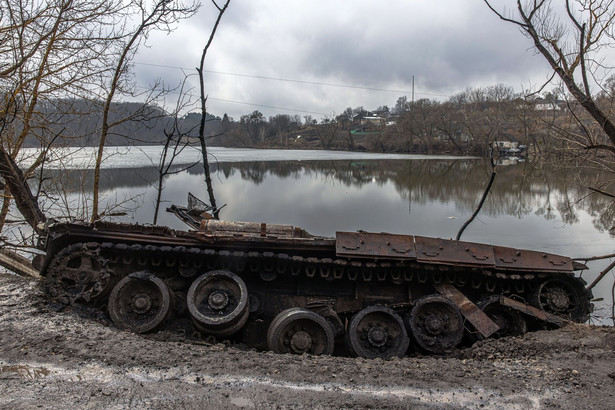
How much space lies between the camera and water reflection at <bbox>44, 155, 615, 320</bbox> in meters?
14.5

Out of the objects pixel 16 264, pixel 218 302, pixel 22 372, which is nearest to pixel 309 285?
pixel 218 302

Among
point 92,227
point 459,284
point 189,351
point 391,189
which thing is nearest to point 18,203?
point 92,227

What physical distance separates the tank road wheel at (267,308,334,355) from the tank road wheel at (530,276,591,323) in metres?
3.13

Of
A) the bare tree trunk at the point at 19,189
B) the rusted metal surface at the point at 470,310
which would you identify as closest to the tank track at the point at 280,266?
the rusted metal surface at the point at 470,310

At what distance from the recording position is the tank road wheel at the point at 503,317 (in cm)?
638

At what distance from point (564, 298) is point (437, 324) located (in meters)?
2.01

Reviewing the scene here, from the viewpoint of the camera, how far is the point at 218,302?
591 cm

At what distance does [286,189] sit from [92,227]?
1889 cm

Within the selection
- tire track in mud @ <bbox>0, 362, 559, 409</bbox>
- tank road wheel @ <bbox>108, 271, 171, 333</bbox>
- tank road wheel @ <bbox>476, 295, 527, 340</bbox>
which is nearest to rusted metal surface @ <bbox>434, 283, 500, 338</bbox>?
tank road wheel @ <bbox>476, 295, 527, 340</bbox>

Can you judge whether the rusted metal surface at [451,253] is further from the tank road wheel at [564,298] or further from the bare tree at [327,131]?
the bare tree at [327,131]

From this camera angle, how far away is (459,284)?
6512 millimetres

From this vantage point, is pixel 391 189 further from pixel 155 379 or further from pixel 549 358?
pixel 155 379

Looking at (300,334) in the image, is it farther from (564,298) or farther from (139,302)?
(564,298)

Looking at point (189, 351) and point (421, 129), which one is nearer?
point (189, 351)
